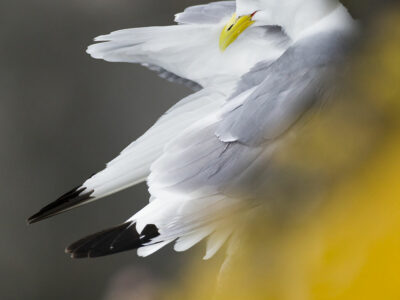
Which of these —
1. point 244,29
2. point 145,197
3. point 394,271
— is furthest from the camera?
point 145,197

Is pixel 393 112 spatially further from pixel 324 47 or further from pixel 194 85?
pixel 194 85

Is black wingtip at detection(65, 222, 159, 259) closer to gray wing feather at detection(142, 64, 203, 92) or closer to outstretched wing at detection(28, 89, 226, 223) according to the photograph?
outstretched wing at detection(28, 89, 226, 223)

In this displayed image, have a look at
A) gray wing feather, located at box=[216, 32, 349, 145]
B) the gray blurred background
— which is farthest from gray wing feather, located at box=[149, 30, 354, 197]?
the gray blurred background

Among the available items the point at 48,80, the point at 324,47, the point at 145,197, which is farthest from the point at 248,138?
the point at 48,80

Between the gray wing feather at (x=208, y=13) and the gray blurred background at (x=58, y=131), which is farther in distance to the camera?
the gray blurred background at (x=58, y=131)

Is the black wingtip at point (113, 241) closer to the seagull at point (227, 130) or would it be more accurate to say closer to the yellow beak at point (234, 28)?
the seagull at point (227, 130)


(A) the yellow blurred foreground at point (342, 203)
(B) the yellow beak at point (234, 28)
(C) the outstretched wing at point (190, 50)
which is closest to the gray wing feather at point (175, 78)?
(C) the outstretched wing at point (190, 50)

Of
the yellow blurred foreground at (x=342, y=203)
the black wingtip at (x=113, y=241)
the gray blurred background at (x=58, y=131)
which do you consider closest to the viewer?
the yellow blurred foreground at (x=342, y=203)
